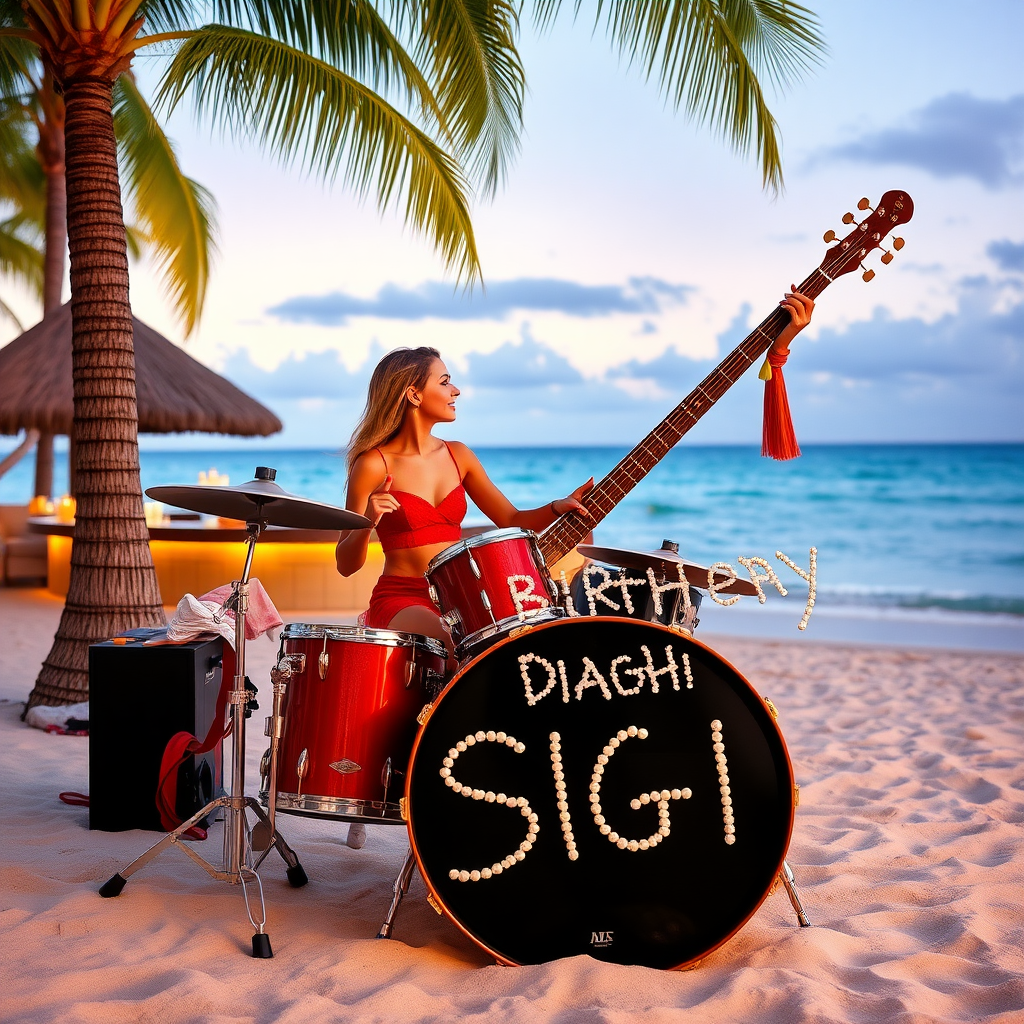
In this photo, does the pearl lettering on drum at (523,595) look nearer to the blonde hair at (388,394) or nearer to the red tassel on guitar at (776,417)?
the red tassel on guitar at (776,417)

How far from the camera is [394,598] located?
135 inches

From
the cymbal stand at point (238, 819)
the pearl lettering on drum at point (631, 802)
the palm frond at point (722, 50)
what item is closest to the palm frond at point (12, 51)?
the palm frond at point (722, 50)

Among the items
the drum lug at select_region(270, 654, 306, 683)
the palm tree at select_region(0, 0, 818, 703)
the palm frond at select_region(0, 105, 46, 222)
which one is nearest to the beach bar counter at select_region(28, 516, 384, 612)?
the palm tree at select_region(0, 0, 818, 703)

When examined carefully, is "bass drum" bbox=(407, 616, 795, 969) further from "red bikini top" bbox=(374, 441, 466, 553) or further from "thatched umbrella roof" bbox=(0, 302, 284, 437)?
"thatched umbrella roof" bbox=(0, 302, 284, 437)

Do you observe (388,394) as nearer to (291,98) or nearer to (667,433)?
(667,433)

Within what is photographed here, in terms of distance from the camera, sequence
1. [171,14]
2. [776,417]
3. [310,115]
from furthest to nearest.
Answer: [171,14]
[310,115]
[776,417]

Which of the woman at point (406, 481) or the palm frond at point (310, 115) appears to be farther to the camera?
the palm frond at point (310, 115)

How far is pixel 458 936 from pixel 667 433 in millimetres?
1630

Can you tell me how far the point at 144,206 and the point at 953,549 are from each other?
825 inches

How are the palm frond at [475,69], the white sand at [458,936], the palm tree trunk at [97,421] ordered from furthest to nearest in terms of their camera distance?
the palm frond at [475,69], the palm tree trunk at [97,421], the white sand at [458,936]

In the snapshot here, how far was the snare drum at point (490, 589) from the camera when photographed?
8.32ft

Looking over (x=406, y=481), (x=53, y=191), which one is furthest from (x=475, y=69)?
(x=53, y=191)

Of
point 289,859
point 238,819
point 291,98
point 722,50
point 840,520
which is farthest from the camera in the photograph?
point 840,520

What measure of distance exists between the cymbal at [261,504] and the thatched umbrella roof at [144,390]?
684 cm
